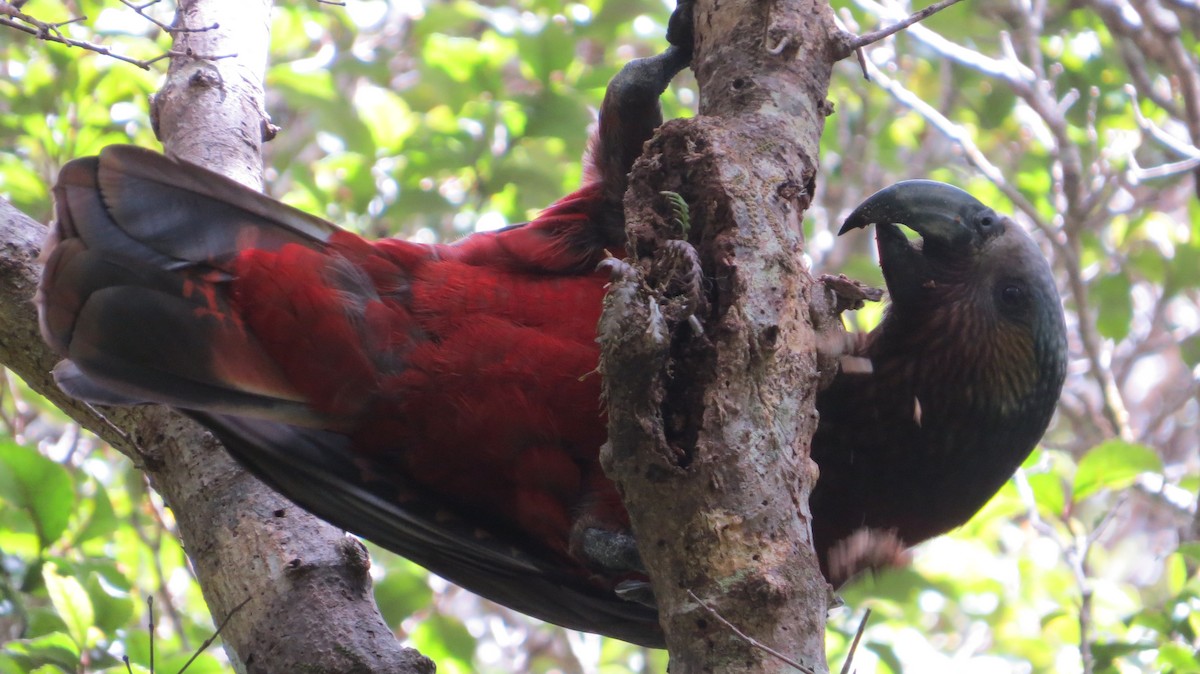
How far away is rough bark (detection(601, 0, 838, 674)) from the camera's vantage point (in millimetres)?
1597

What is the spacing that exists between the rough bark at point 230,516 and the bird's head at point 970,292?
1.38 m

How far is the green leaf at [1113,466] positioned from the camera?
338 centimetres

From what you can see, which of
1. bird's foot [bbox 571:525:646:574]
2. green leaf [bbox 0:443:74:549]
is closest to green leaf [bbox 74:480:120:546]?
green leaf [bbox 0:443:74:549]

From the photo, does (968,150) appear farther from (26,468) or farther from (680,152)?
(26,468)

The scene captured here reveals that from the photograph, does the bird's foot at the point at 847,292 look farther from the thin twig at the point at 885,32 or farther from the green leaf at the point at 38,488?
the green leaf at the point at 38,488

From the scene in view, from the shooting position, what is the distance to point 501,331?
2.69 meters

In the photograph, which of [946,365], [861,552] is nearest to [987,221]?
[946,365]

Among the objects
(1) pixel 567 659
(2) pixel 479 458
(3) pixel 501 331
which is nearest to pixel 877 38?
(3) pixel 501 331

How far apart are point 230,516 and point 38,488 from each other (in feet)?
2.89

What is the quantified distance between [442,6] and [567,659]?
128 inches

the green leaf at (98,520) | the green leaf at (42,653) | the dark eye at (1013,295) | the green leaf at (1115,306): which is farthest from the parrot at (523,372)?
the green leaf at (1115,306)

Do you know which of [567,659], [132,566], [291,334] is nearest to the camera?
[291,334]

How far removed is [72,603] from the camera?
8.79 feet

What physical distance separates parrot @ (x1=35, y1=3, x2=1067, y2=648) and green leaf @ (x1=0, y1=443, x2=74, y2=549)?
764mm
